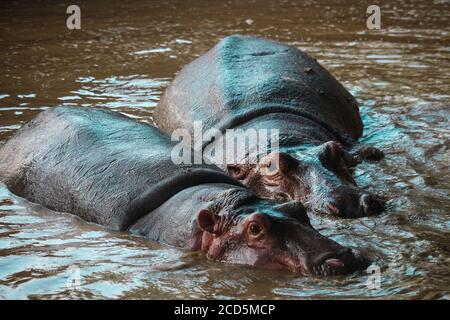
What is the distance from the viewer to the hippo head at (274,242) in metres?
5.29

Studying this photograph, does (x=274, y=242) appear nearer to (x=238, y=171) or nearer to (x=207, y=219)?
(x=207, y=219)

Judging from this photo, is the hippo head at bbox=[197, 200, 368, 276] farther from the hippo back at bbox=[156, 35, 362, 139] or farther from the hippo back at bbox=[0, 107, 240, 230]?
the hippo back at bbox=[156, 35, 362, 139]

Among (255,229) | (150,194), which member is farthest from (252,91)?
(255,229)

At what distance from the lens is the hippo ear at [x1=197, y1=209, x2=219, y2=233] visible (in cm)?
567

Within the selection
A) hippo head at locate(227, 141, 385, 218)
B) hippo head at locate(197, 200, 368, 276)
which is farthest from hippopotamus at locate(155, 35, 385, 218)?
hippo head at locate(197, 200, 368, 276)

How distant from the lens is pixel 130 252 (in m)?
5.98

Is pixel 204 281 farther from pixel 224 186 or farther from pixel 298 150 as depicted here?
pixel 298 150

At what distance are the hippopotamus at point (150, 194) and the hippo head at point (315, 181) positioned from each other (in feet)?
1.69

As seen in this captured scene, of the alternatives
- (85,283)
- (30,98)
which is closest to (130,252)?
(85,283)

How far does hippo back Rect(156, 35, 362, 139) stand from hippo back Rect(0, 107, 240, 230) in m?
0.96

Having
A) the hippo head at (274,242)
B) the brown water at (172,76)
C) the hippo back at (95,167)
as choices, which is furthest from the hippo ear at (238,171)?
the hippo head at (274,242)

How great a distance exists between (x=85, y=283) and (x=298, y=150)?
2.54m

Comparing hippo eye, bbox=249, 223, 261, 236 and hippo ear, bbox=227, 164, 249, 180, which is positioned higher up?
hippo eye, bbox=249, 223, 261, 236
